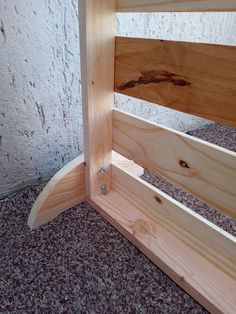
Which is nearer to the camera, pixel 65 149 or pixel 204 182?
pixel 204 182

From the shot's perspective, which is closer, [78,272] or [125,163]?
[78,272]

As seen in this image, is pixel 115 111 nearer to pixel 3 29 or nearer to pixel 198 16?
pixel 3 29

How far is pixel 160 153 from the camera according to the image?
0.48 m

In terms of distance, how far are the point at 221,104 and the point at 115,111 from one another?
9.4 inches

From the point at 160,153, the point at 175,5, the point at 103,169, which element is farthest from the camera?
the point at 103,169

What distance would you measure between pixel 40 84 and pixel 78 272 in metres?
0.42

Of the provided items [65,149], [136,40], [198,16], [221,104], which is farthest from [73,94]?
[198,16]

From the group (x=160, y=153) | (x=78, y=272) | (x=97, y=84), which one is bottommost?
(x=78, y=272)

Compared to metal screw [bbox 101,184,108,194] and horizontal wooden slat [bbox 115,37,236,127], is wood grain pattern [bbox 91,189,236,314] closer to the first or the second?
metal screw [bbox 101,184,108,194]

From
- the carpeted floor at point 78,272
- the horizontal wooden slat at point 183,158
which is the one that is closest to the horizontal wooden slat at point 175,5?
the horizontal wooden slat at point 183,158

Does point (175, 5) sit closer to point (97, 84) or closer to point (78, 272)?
point (97, 84)

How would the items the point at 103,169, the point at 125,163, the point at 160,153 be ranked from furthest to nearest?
the point at 125,163, the point at 103,169, the point at 160,153

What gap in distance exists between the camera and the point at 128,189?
0.58m

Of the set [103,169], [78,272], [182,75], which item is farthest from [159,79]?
[78,272]
